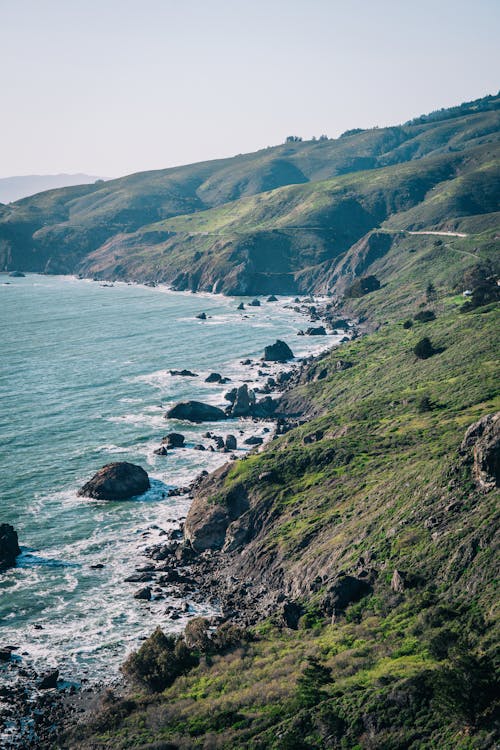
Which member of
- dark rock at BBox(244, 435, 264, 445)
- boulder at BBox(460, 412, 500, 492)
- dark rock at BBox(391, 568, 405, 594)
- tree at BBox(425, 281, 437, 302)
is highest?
tree at BBox(425, 281, 437, 302)

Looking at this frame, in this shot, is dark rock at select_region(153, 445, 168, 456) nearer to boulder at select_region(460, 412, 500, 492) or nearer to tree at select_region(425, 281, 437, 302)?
boulder at select_region(460, 412, 500, 492)

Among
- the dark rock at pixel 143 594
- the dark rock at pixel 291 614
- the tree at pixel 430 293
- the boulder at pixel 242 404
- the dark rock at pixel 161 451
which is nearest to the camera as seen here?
the dark rock at pixel 291 614

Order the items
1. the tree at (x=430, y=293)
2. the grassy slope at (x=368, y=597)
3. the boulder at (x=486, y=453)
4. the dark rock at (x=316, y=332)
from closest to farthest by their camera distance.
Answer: the grassy slope at (x=368, y=597) < the boulder at (x=486, y=453) < the tree at (x=430, y=293) < the dark rock at (x=316, y=332)

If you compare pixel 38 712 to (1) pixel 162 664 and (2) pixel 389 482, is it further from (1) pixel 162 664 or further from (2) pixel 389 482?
(2) pixel 389 482

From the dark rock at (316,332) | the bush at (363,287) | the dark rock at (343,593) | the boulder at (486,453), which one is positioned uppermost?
the bush at (363,287)

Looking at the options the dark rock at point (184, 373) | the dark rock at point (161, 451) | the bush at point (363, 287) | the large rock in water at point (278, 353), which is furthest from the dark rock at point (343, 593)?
the bush at point (363, 287)

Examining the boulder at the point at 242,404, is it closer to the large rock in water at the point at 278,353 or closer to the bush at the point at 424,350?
the bush at the point at 424,350

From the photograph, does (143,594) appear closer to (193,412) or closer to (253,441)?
(253,441)

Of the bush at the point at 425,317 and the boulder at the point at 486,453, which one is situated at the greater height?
the bush at the point at 425,317

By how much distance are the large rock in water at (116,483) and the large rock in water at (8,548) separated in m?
13.8

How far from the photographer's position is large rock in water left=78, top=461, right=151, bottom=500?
78.6 m

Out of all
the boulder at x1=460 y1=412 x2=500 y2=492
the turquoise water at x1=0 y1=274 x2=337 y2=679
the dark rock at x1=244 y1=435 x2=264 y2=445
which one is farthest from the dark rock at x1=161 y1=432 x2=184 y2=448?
the boulder at x1=460 y1=412 x2=500 y2=492

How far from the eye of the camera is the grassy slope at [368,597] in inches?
1474

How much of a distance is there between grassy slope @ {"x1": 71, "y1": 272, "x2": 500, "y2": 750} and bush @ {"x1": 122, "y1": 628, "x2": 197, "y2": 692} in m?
1.01
